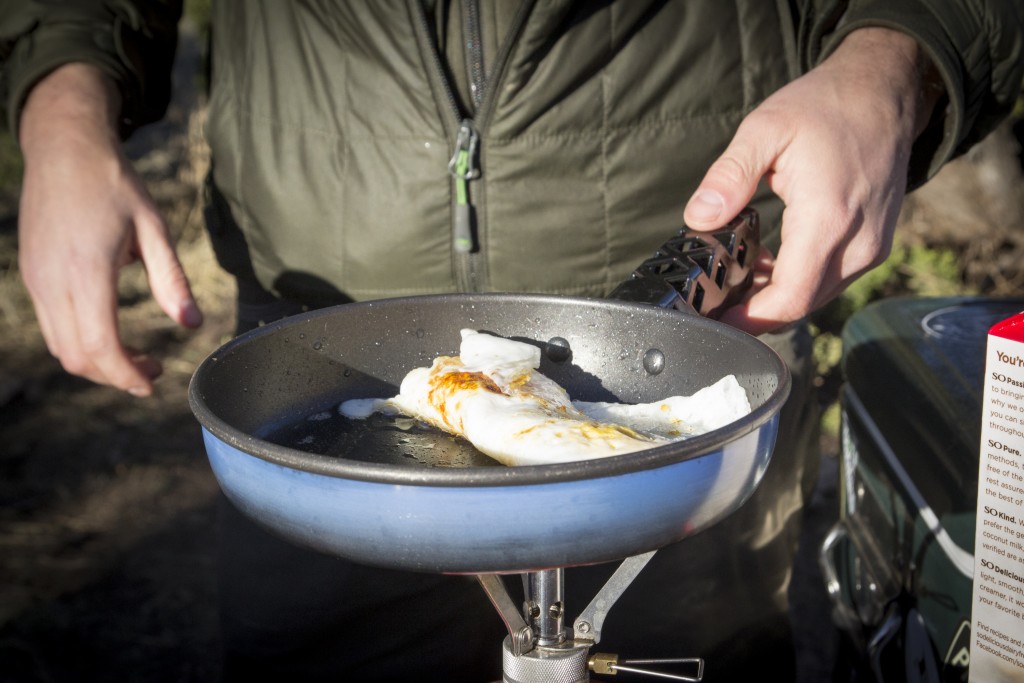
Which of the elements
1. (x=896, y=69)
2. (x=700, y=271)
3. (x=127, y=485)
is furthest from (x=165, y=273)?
(x=127, y=485)

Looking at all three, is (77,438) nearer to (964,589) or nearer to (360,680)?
(360,680)

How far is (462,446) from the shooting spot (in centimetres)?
134

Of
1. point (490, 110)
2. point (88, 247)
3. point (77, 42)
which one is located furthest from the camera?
point (77, 42)

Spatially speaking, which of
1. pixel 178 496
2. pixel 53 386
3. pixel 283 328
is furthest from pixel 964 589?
pixel 53 386

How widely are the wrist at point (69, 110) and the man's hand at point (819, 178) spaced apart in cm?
117

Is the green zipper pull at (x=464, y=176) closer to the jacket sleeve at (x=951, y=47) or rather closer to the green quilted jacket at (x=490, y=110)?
the green quilted jacket at (x=490, y=110)

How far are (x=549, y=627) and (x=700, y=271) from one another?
575 millimetres

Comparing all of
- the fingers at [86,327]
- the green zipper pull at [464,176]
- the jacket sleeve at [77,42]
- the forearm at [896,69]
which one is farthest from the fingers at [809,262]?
the jacket sleeve at [77,42]

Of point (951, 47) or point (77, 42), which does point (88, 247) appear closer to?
point (77, 42)

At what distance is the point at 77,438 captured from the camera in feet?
13.7

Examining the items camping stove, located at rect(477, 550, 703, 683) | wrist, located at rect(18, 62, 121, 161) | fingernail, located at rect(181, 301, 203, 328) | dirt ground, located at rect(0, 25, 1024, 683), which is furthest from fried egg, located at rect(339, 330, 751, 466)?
dirt ground, located at rect(0, 25, 1024, 683)

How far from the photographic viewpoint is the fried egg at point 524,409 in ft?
3.82

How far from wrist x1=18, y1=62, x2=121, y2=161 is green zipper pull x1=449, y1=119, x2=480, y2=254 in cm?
66

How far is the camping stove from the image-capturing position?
1193mm
